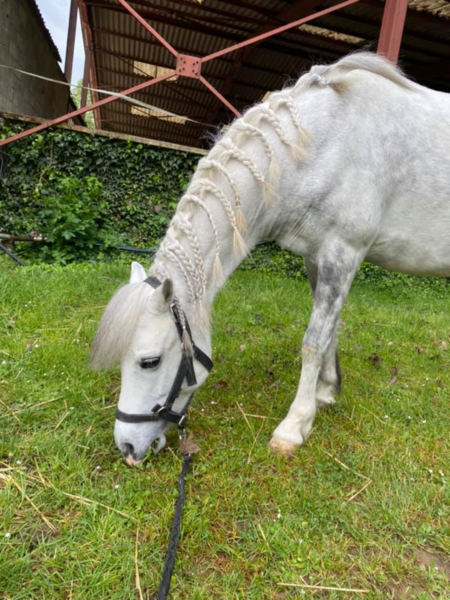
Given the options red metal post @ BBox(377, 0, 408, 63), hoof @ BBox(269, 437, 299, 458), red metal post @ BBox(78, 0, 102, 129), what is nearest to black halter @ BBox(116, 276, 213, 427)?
hoof @ BBox(269, 437, 299, 458)

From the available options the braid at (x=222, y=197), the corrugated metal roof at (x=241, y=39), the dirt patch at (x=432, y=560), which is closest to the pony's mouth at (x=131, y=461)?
the braid at (x=222, y=197)

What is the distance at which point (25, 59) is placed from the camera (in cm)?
815

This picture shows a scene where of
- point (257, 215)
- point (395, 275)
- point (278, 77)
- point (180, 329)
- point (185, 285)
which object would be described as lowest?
point (395, 275)

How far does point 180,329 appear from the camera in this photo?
190cm

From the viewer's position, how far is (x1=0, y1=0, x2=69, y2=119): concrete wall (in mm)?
7000

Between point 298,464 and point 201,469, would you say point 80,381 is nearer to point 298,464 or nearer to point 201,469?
point 201,469

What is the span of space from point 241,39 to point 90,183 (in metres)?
6.04

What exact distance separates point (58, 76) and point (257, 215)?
39.2 feet

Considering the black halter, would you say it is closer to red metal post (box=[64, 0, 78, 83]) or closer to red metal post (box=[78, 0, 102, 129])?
red metal post (box=[78, 0, 102, 129])

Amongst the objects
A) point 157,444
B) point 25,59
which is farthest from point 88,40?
point 157,444

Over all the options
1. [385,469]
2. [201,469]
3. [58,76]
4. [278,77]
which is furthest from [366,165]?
[58,76]

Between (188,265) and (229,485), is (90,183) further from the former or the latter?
(229,485)

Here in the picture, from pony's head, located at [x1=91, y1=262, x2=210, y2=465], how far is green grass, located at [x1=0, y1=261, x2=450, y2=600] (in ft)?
0.74

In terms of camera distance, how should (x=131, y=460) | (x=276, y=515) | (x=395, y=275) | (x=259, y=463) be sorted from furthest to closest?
(x=395, y=275), (x=259, y=463), (x=131, y=460), (x=276, y=515)
